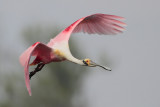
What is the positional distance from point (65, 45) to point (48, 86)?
12317 mm

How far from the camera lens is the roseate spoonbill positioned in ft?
14.2

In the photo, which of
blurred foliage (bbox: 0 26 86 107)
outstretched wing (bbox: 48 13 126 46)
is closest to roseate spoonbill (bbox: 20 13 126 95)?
outstretched wing (bbox: 48 13 126 46)

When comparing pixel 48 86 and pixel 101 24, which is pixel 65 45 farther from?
pixel 48 86

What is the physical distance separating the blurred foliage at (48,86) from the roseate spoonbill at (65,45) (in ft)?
31.8

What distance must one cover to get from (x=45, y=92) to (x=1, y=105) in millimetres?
1437

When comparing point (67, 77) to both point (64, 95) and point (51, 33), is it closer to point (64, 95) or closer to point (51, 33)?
point (64, 95)

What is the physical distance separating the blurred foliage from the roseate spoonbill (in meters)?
9.70

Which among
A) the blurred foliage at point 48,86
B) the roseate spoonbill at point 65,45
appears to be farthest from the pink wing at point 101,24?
the blurred foliage at point 48,86

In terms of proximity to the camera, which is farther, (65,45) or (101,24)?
(101,24)

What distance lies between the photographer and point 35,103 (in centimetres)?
1658

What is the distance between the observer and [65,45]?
4770mm

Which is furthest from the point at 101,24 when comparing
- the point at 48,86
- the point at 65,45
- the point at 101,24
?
the point at 48,86

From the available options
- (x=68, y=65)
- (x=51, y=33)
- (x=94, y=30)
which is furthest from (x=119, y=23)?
(x=68, y=65)

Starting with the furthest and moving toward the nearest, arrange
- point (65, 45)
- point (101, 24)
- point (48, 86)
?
point (48, 86) → point (101, 24) → point (65, 45)
